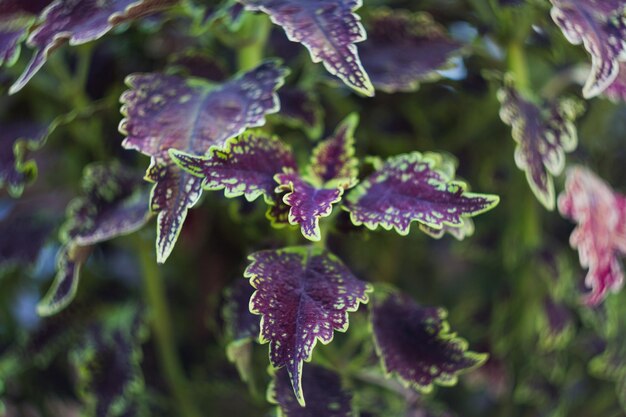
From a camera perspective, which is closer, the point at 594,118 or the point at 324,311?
the point at 324,311

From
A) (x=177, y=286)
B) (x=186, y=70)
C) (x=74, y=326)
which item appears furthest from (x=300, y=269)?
(x=177, y=286)

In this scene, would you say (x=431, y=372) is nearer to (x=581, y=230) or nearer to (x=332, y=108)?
(x=581, y=230)

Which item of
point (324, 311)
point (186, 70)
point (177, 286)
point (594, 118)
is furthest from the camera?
point (177, 286)

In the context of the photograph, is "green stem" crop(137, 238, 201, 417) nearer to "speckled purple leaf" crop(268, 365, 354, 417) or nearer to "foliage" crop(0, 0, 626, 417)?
"foliage" crop(0, 0, 626, 417)

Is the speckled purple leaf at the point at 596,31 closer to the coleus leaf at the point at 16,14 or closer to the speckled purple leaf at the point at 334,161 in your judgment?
the speckled purple leaf at the point at 334,161

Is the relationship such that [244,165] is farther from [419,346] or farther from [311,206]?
[419,346]

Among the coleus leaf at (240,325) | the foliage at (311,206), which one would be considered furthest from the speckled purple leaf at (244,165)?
the coleus leaf at (240,325)

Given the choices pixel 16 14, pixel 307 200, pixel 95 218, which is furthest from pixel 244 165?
pixel 16 14
